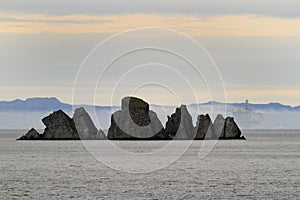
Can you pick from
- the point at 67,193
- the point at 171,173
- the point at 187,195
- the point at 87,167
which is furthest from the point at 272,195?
the point at 87,167

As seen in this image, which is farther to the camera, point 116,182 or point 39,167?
point 39,167

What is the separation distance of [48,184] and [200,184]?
20.0 meters

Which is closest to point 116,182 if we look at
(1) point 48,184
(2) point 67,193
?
(1) point 48,184

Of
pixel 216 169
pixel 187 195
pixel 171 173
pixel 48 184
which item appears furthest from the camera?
pixel 216 169

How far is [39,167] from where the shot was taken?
154 meters

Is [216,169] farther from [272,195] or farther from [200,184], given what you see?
[272,195]

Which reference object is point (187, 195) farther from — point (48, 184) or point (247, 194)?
point (48, 184)

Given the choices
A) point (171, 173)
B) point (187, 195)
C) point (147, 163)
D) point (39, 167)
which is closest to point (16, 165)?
point (39, 167)

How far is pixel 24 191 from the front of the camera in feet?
346

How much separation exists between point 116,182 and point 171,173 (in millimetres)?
20947

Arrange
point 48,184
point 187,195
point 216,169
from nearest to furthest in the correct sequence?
point 187,195 < point 48,184 < point 216,169

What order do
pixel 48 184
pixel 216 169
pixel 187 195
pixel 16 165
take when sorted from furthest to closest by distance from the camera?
pixel 16 165 → pixel 216 169 → pixel 48 184 → pixel 187 195

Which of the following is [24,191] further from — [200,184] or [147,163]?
[147,163]

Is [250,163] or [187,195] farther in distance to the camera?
[250,163]
